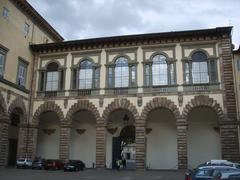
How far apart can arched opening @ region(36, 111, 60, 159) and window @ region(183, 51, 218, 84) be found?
45.8ft

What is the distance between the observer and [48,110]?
31.0 meters

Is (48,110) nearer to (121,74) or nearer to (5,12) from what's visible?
(121,74)

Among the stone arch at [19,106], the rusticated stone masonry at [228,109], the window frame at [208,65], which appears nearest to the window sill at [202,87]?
the window frame at [208,65]

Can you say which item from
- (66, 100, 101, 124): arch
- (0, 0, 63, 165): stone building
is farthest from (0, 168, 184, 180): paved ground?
(66, 100, 101, 124): arch

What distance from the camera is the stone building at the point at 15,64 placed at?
2802cm

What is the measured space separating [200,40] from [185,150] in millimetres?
9779

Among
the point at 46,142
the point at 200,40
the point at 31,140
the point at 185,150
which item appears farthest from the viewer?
the point at 46,142

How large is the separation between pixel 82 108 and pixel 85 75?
10.9 feet

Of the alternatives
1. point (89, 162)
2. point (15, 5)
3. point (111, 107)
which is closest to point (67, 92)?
point (111, 107)

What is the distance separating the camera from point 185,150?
2681 centimetres

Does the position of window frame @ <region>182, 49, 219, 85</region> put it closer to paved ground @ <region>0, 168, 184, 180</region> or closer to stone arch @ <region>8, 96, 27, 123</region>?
paved ground @ <region>0, 168, 184, 180</region>

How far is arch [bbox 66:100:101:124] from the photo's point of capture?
29569 millimetres

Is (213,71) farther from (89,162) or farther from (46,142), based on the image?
(46,142)

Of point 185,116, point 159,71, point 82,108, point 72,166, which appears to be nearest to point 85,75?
point 82,108
